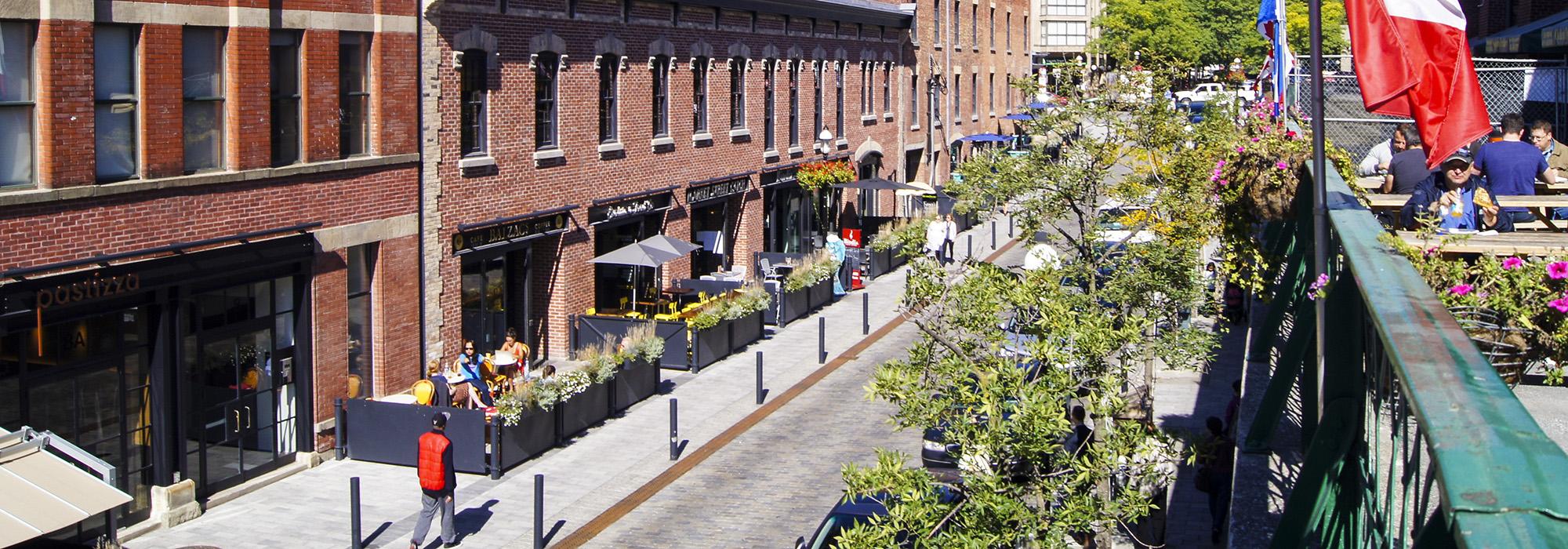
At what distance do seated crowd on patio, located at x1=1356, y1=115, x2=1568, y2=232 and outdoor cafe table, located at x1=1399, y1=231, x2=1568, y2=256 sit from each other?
0.31 metres

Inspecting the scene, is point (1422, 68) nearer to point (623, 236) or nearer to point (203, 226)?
point (203, 226)

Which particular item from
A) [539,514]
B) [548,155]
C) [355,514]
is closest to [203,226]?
[355,514]

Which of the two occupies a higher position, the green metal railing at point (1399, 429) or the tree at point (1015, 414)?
the green metal railing at point (1399, 429)

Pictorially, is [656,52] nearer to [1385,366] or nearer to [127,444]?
[127,444]

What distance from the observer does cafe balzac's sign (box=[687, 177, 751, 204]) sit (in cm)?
3316

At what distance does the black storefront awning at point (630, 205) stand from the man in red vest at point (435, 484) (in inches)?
496

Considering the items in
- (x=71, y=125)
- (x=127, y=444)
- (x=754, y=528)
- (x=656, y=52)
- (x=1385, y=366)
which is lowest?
(x=754, y=528)

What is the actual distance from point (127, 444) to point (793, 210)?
2570cm

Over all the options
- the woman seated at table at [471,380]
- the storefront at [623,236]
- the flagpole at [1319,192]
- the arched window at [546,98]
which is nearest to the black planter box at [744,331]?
the storefront at [623,236]

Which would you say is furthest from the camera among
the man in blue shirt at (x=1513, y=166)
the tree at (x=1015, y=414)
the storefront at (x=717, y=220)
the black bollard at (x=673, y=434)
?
the storefront at (x=717, y=220)

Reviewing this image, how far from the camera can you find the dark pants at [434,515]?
15.9 meters

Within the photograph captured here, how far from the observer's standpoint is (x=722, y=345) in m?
28.0

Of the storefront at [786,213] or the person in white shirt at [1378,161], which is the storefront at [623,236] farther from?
the person in white shirt at [1378,161]

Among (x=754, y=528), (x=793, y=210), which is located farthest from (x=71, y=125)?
(x=793, y=210)
